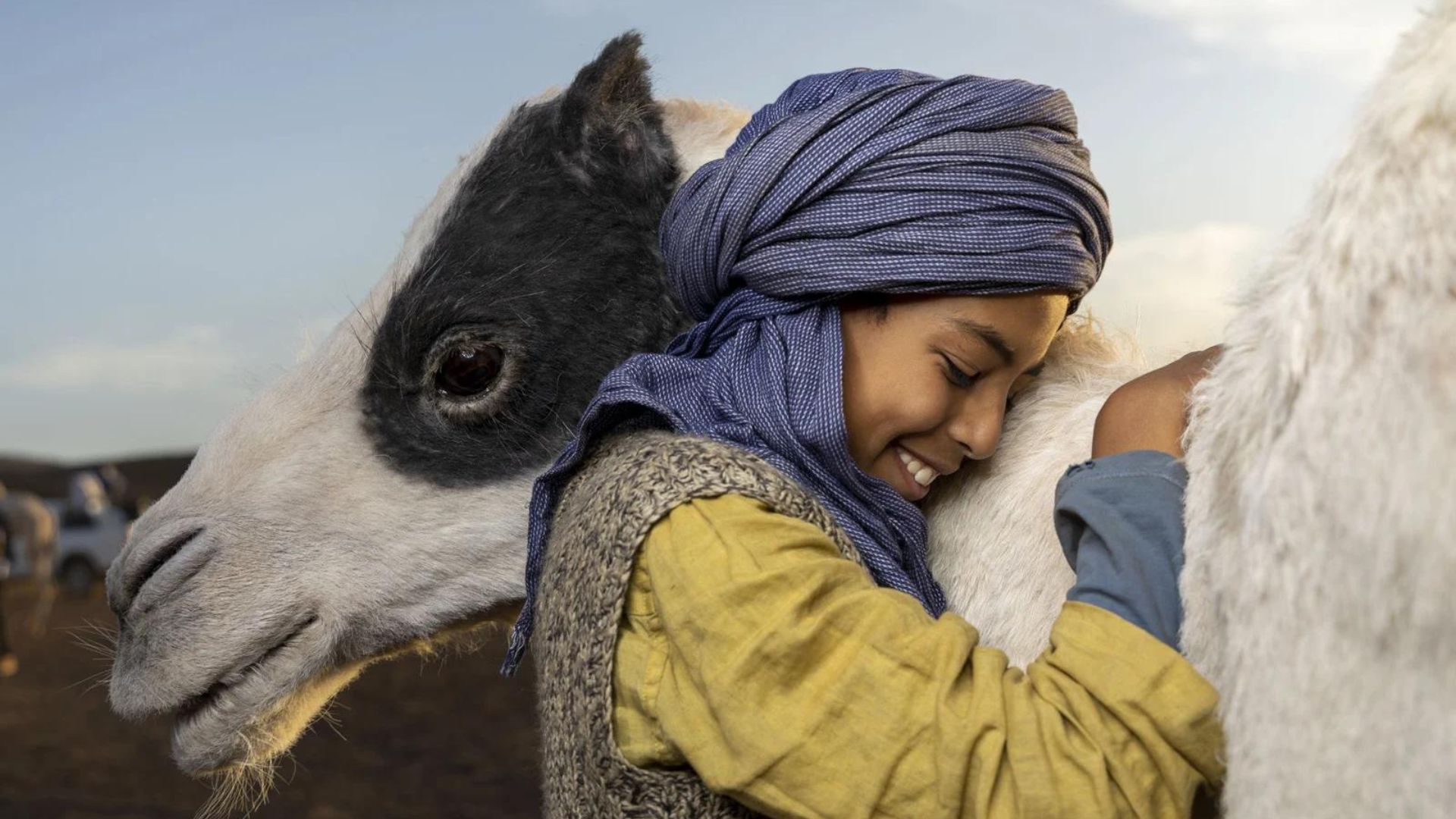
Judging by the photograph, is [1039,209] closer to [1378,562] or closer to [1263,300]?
[1263,300]

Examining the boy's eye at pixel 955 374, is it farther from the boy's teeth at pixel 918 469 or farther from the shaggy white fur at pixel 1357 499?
the shaggy white fur at pixel 1357 499

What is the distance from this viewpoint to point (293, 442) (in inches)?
62.5

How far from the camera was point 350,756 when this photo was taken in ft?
24.5

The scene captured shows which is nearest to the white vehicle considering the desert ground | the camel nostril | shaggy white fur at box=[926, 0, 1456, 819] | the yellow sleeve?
the desert ground

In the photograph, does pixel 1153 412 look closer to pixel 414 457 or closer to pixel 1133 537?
pixel 1133 537

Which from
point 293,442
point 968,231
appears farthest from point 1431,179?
point 293,442

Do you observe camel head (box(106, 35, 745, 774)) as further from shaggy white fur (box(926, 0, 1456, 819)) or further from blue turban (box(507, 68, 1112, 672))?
shaggy white fur (box(926, 0, 1456, 819))

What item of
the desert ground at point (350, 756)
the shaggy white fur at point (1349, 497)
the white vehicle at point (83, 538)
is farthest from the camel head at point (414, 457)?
the white vehicle at point (83, 538)

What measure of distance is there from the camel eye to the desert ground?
4228 millimetres

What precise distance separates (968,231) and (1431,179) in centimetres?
47

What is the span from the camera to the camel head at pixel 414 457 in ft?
5.00

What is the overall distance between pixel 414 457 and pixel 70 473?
1596 centimetres

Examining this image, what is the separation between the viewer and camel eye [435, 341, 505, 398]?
5.01 feet

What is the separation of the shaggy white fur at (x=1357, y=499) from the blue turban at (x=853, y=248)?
0.36m
